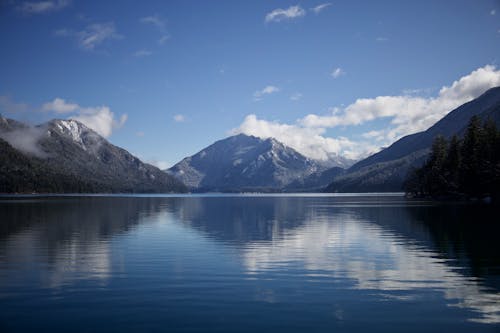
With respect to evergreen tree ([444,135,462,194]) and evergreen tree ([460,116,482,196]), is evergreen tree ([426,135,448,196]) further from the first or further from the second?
evergreen tree ([460,116,482,196])

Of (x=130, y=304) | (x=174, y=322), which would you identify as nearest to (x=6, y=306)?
(x=130, y=304)

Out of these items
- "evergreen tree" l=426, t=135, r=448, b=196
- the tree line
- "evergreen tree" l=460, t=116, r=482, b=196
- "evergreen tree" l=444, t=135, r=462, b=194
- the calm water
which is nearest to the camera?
the calm water

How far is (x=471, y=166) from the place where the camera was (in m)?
116

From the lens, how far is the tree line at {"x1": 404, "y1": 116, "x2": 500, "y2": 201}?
110m

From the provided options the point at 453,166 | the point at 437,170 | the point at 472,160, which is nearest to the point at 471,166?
Result: the point at 472,160

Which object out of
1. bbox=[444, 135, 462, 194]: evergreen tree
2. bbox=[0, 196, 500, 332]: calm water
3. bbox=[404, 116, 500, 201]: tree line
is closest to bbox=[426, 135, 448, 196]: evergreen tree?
bbox=[404, 116, 500, 201]: tree line

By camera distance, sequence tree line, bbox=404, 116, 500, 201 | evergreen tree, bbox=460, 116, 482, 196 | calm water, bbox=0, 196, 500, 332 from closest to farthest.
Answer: calm water, bbox=0, 196, 500, 332, tree line, bbox=404, 116, 500, 201, evergreen tree, bbox=460, 116, 482, 196

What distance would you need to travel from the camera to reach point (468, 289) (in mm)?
22406

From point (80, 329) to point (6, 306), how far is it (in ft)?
18.1

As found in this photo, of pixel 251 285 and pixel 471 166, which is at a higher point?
pixel 471 166

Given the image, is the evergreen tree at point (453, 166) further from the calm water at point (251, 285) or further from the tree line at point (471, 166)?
the calm water at point (251, 285)

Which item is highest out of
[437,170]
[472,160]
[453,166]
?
[472,160]

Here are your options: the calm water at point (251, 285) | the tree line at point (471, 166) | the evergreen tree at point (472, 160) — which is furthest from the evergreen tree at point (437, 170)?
the calm water at point (251, 285)

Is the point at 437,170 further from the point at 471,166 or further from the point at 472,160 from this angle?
the point at 471,166
